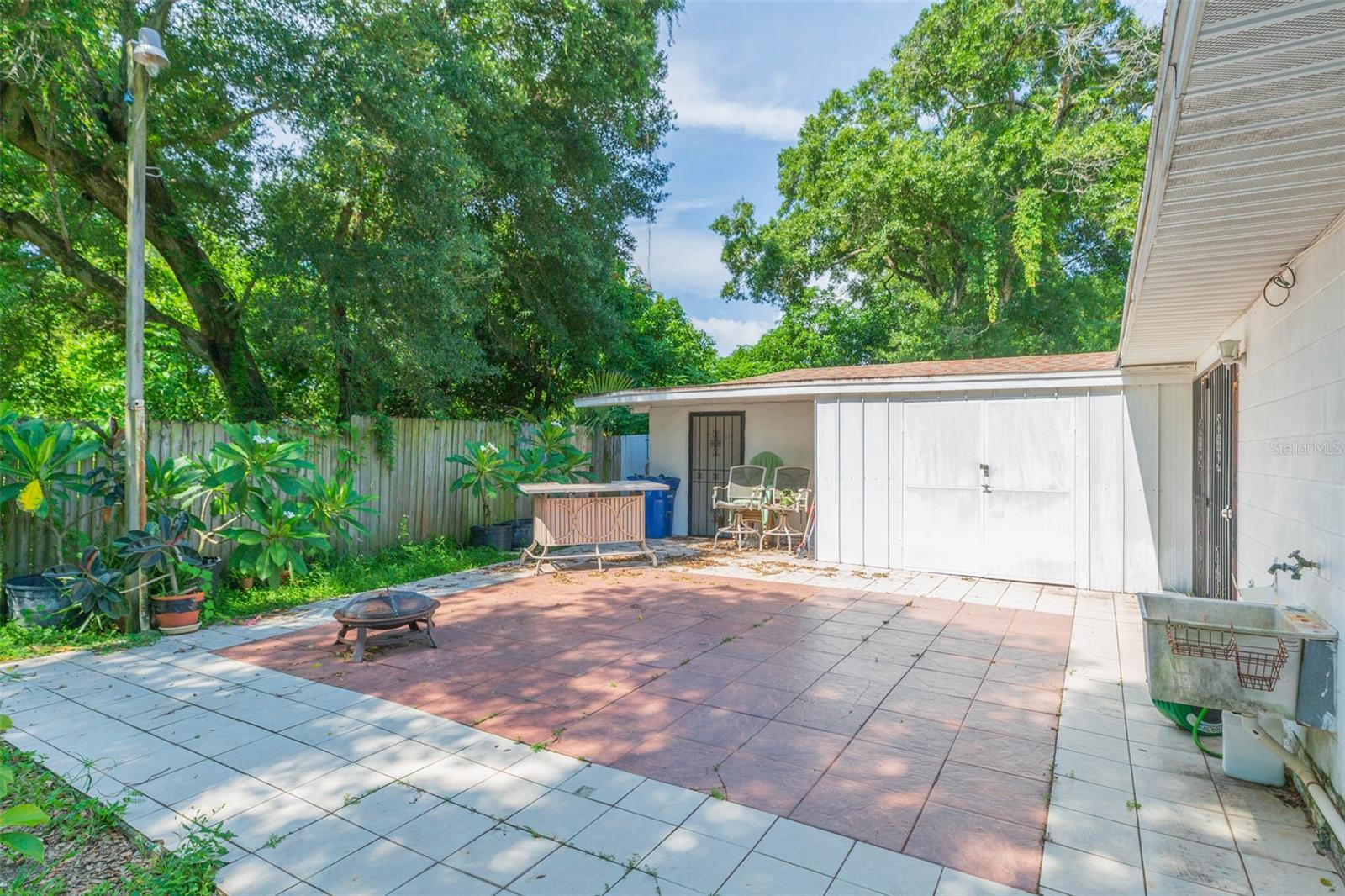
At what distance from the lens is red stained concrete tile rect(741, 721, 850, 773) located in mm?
2930

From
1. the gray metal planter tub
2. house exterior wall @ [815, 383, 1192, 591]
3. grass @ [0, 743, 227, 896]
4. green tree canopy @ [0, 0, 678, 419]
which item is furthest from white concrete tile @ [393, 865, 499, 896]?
house exterior wall @ [815, 383, 1192, 591]

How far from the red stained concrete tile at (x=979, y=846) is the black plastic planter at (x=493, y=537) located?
6.93m

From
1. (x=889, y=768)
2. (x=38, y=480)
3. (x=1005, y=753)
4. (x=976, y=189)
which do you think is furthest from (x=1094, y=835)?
(x=976, y=189)

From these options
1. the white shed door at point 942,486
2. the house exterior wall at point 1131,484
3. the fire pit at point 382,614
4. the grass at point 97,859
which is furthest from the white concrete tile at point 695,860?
the house exterior wall at point 1131,484

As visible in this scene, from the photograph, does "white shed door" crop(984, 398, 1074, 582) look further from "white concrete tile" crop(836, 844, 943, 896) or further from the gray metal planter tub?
"white concrete tile" crop(836, 844, 943, 896)

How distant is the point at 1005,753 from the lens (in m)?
3.01

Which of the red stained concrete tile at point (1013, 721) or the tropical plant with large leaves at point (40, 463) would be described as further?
the tropical plant with large leaves at point (40, 463)

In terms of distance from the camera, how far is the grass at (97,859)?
2082 mm

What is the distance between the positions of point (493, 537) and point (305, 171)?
15.2 ft

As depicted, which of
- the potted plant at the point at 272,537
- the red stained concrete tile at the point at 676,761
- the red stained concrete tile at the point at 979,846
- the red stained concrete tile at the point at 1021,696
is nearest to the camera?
the red stained concrete tile at the point at 979,846

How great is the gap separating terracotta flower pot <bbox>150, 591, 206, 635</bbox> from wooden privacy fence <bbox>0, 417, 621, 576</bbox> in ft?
3.03

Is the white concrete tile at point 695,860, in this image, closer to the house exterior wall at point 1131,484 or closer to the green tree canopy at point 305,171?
the house exterior wall at point 1131,484

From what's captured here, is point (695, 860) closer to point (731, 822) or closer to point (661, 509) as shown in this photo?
point (731, 822)

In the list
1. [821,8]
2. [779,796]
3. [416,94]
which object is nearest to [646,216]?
[821,8]
